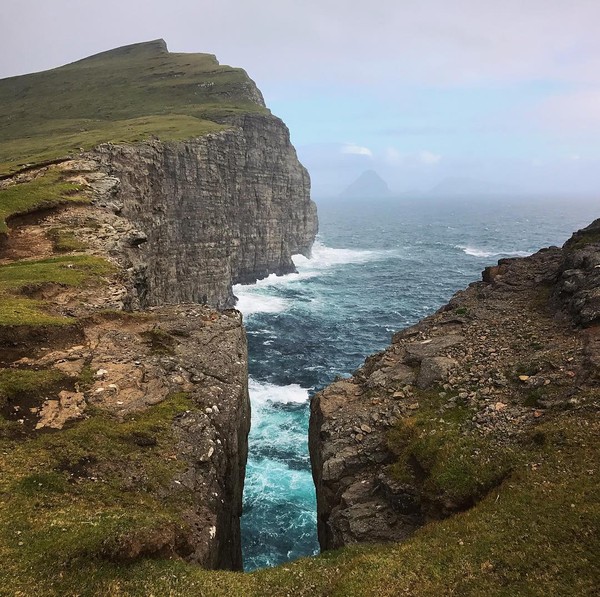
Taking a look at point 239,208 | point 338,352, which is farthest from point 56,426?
point 239,208

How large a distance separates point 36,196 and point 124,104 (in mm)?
125332

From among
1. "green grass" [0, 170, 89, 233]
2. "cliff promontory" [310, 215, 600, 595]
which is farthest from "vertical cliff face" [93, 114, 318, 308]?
"cliff promontory" [310, 215, 600, 595]

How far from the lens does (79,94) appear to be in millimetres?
169250

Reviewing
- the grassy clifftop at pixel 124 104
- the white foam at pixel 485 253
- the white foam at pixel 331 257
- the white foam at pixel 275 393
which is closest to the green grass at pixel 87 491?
the white foam at pixel 275 393

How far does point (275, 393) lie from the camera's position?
180 ft

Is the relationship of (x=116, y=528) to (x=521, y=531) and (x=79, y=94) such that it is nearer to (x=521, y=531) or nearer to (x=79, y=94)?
(x=521, y=531)

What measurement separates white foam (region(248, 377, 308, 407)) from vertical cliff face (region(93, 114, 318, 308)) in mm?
16254

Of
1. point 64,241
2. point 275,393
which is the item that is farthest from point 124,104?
point 64,241

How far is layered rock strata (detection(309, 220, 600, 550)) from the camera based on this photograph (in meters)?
16.1

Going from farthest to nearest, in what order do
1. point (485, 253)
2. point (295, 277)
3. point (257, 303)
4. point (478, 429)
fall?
point (485, 253) → point (295, 277) → point (257, 303) → point (478, 429)

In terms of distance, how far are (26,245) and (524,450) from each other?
35918 millimetres

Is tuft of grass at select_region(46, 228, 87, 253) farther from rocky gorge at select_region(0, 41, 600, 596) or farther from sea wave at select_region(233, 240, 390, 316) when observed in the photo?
sea wave at select_region(233, 240, 390, 316)

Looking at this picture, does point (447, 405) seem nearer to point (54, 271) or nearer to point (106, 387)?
point (106, 387)

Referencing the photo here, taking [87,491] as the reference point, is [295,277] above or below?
below
